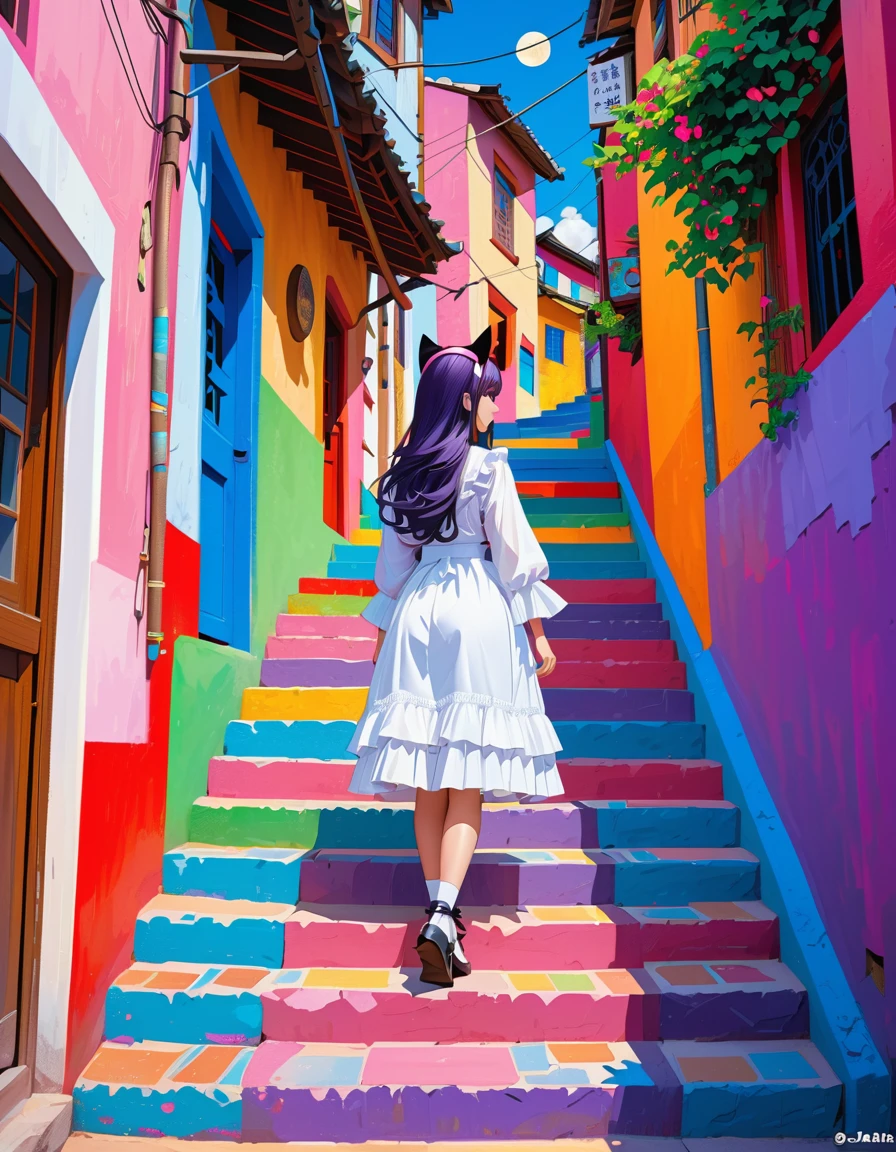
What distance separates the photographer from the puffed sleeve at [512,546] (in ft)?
9.25

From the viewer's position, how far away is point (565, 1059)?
8.04 feet

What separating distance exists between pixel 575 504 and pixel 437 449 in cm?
380

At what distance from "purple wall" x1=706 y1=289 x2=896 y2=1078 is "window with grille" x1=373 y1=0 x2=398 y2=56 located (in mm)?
6952

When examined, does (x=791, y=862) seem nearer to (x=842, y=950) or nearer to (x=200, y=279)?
(x=842, y=950)

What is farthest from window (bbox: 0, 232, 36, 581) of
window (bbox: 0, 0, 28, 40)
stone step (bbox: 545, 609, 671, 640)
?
stone step (bbox: 545, 609, 671, 640)

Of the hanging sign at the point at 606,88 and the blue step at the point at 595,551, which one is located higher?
the hanging sign at the point at 606,88

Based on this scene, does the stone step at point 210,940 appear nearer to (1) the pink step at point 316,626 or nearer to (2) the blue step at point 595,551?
(1) the pink step at point 316,626

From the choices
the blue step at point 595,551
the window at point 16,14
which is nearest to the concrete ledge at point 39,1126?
the window at point 16,14

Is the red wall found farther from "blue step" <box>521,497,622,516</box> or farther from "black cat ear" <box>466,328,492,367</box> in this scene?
"blue step" <box>521,497,622,516</box>

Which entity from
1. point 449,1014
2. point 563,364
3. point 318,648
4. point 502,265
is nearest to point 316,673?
point 318,648

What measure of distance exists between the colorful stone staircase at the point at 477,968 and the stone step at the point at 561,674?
20 cm

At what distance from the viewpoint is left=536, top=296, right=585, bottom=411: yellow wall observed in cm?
1791

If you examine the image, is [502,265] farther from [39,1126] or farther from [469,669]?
[39,1126]

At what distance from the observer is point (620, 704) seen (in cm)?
407
